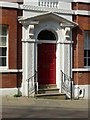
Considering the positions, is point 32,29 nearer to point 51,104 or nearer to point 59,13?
point 59,13

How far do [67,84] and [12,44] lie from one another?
3719 millimetres

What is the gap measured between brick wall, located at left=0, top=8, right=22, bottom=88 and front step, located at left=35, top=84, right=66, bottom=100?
1.36 metres

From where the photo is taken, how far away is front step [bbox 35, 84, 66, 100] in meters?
18.7

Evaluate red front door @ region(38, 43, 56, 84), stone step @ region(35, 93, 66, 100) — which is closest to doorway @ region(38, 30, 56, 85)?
red front door @ region(38, 43, 56, 84)

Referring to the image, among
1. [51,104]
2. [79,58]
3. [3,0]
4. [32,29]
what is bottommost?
[51,104]

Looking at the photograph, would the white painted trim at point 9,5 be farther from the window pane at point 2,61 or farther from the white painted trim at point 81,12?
the white painted trim at point 81,12

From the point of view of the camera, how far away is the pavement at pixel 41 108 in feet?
44.3

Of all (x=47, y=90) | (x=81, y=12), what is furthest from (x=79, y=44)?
(x=47, y=90)

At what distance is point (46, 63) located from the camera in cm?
1972

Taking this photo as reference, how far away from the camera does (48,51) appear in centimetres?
1983

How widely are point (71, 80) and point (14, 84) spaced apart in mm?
3210

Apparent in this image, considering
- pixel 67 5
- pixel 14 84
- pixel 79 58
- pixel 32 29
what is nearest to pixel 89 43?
pixel 79 58

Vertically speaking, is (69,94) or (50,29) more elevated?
(50,29)

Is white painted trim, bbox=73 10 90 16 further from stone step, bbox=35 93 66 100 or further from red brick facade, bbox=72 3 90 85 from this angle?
stone step, bbox=35 93 66 100
